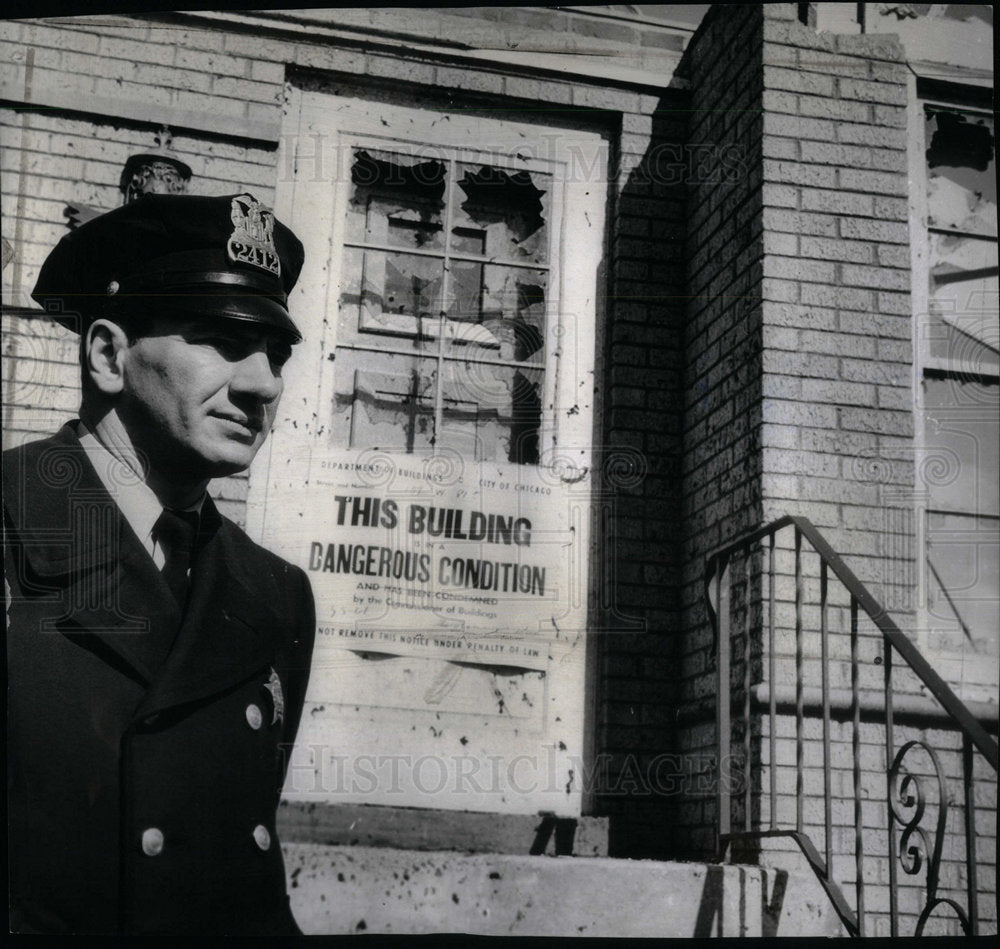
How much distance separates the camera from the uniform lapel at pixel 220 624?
2.83 meters

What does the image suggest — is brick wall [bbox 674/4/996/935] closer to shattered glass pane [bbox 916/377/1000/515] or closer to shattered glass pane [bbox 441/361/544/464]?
shattered glass pane [bbox 916/377/1000/515]

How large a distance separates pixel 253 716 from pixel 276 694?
15 cm

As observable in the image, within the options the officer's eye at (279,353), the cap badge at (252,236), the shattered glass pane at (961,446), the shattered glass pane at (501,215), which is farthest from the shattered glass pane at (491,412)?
the shattered glass pane at (961,446)

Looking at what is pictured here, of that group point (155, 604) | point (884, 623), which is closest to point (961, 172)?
point (884, 623)

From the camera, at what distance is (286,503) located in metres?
3.43

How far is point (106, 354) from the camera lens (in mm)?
3199

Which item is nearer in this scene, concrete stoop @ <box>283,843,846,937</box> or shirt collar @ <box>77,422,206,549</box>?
concrete stoop @ <box>283,843,846,937</box>

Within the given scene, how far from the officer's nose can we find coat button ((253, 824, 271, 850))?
45.0 inches

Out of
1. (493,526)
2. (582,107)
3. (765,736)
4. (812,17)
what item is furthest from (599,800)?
(812,17)

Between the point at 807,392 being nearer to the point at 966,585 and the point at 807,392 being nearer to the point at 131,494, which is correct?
the point at 966,585

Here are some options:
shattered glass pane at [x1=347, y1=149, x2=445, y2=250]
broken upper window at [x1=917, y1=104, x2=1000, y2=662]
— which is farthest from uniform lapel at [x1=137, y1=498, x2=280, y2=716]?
broken upper window at [x1=917, y1=104, x2=1000, y2=662]

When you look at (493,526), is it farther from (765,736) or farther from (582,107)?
(582,107)

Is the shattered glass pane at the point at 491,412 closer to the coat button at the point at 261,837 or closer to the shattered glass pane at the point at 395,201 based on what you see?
the shattered glass pane at the point at 395,201

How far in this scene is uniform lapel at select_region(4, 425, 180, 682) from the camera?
294 centimetres
